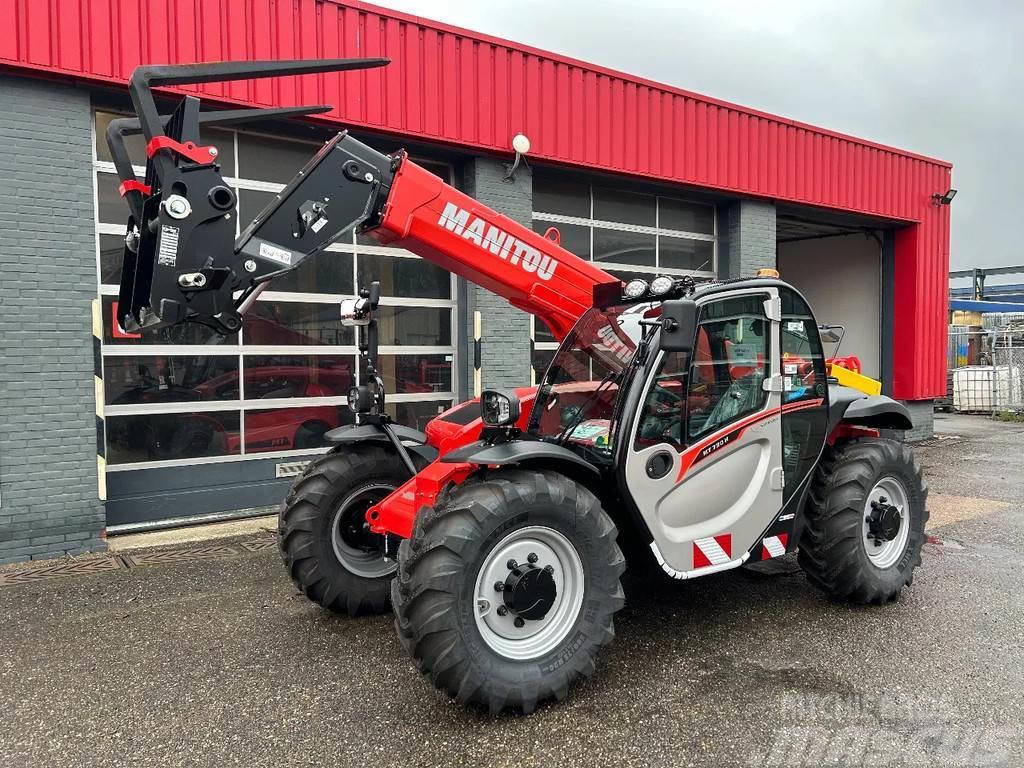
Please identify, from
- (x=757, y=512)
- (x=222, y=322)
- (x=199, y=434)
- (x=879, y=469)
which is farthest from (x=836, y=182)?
(x=222, y=322)

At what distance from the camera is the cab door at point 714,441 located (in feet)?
12.8

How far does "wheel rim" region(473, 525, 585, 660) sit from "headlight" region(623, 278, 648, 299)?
1.59m

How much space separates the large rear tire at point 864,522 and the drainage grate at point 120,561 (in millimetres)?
4567

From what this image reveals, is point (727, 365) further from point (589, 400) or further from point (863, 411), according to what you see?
point (863, 411)

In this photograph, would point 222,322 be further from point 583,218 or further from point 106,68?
point 583,218

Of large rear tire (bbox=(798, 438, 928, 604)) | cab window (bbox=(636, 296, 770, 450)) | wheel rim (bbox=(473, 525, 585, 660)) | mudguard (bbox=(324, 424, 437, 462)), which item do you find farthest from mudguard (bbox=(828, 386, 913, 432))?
mudguard (bbox=(324, 424, 437, 462))

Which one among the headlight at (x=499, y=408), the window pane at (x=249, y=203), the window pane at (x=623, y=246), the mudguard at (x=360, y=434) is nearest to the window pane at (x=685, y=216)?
the window pane at (x=623, y=246)

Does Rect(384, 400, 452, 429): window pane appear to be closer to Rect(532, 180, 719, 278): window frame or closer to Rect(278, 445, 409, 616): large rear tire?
Rect(532, 180, 719, 278): window frame

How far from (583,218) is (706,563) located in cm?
666

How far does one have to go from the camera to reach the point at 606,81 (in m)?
9.30

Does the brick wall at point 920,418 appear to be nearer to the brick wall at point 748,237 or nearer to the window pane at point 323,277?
the brick wall at point 748,237

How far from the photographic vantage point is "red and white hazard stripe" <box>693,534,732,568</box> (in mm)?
4000

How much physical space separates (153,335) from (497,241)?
4.64 meters

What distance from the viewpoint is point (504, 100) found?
849 centimetres
